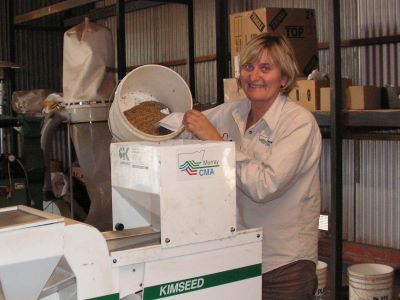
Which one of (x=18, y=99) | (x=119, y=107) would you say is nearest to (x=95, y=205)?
(x=119, y=107)

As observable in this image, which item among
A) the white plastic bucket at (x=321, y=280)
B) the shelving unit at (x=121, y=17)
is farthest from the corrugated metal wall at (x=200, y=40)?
the white plastic bucket at (x=321, y=280)

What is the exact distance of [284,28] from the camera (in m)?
3.39

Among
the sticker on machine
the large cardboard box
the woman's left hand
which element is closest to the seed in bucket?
the woman's left hand

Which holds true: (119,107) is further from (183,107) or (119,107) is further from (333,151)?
(333,151)

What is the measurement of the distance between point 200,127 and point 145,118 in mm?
290

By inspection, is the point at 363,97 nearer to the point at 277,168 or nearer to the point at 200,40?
the point at 277,168

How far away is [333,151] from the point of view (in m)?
2.92

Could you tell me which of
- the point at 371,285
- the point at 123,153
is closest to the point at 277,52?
the point at 123,153

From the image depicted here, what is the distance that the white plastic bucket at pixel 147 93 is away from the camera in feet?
6.59

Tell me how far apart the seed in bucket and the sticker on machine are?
0.45m

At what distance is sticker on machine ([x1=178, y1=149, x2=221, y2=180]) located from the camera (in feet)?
5.12

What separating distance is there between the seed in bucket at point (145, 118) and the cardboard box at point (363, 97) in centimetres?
123

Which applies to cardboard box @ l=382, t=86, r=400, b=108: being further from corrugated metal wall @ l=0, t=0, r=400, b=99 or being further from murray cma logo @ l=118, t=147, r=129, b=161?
murray cma logo @ l=118, t=147, r=129, b=161

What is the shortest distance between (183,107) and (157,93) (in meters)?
0.12
